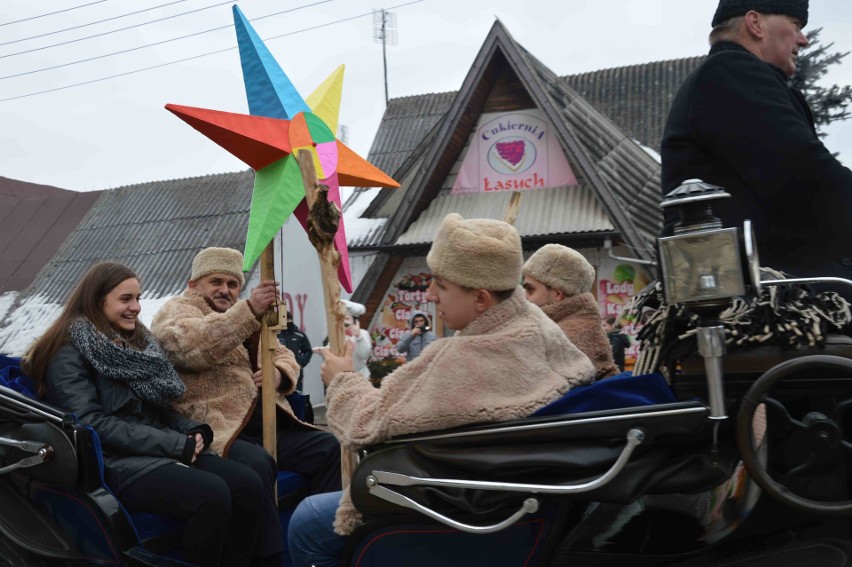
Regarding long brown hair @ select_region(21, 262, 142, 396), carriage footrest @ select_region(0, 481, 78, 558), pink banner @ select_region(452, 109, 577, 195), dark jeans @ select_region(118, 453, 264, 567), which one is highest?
pink banner @ select_region(452, 109, 577, 195)

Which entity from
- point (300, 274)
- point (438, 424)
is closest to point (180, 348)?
point (438, 424)

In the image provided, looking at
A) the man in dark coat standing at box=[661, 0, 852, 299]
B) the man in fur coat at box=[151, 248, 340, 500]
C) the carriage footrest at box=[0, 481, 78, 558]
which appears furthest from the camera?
the man in fur coat at box=[151, 248, 340, 500]

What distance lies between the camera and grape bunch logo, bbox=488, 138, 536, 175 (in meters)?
12.8

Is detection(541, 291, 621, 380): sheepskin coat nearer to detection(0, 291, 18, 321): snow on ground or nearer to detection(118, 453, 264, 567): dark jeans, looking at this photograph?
detection(118, 453, 264, 567): dark jeans

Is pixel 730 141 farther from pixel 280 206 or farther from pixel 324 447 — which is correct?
pixel 324 447

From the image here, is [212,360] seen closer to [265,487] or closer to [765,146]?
[265,487]

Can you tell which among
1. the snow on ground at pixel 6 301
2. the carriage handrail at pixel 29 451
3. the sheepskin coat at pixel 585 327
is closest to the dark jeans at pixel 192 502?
the carriage handrail at pixel 29 451

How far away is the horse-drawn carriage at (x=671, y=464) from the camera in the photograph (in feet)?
7.13

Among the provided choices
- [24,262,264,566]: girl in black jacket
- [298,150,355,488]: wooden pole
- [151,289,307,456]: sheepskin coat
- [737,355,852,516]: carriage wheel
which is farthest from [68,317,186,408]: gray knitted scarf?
[737,355,852,516]: carriage wheel

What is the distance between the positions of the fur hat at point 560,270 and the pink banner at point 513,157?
28.6ft

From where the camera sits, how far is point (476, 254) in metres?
2.53

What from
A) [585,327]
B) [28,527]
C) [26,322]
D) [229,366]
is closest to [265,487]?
[229,366]

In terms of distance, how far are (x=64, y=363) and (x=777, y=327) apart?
A: 2.69 metres

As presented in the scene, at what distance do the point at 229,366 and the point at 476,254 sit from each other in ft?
6.80
